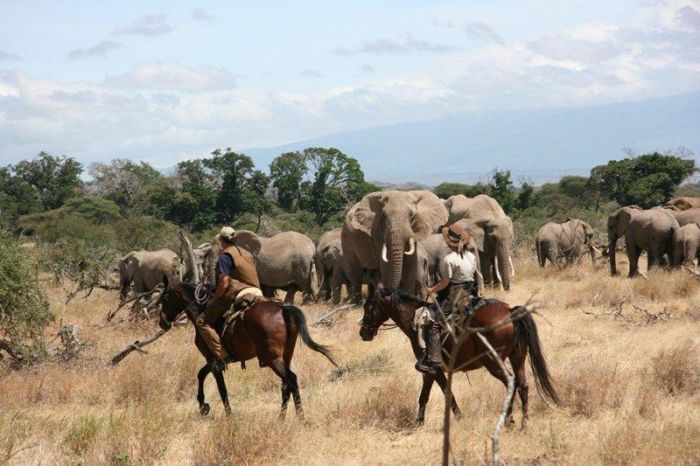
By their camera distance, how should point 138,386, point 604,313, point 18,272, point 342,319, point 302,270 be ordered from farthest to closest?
point 302,270
point 342,319
point 604,313
point 18,272
point 138,386

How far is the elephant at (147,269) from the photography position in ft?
67.1

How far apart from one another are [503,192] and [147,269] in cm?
2717

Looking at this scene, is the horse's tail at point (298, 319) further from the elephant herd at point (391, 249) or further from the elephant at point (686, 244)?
the elephant at point (686, 244)

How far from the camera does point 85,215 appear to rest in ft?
162

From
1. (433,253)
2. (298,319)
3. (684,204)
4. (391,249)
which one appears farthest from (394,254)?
(684,204)

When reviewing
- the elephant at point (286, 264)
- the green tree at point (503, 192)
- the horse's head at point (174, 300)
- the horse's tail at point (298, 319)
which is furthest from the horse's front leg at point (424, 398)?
the green tree at point (503, 192)

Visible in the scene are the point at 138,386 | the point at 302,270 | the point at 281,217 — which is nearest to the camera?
the point at 138,386

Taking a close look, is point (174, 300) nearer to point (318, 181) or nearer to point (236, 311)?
point (236, 311)

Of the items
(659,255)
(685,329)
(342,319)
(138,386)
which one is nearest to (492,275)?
(659,255)

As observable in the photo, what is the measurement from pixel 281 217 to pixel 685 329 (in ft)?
114

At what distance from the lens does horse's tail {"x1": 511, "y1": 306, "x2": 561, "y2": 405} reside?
8.68m

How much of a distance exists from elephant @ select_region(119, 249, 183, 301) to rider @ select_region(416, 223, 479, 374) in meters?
11.2

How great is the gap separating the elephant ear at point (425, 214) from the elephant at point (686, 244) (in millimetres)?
5728

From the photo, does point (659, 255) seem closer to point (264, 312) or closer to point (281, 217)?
point (264, 312)
